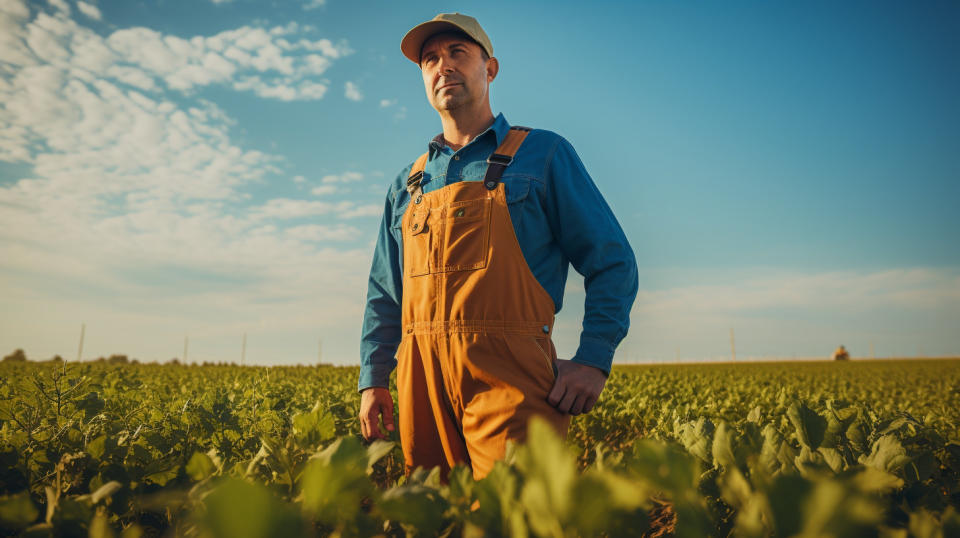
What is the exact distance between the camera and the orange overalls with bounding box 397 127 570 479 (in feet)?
6.97

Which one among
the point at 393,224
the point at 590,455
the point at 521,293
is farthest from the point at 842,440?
the point at 590,455

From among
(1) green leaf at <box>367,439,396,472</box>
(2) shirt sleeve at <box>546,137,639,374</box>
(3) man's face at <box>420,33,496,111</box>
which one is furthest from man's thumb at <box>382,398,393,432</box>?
(1) green leaf at <box>367,439,396,472</box>

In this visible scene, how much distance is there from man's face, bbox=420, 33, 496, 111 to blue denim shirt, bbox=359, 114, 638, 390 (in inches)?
8.6

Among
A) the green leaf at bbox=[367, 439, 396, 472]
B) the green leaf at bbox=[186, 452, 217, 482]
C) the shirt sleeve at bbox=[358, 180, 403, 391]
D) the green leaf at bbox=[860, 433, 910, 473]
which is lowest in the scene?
the green leaf at bbox=[860, 433, 910, 473]

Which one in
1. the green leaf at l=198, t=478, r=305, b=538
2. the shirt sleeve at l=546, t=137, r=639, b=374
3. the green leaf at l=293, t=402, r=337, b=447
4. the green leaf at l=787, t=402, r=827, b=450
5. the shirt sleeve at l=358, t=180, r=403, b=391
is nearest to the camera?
the green leaf at l=198, t=478, r=305, b=538

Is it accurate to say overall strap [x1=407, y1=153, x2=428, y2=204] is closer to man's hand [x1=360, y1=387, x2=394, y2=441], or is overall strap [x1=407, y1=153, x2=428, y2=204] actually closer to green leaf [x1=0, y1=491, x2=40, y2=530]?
man's hand [x1=360, y1=387, x2=394, y2=441]

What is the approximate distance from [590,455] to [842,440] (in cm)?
402

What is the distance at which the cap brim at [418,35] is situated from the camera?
277 cm

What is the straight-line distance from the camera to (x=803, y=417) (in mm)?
1270

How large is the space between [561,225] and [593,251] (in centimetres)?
20

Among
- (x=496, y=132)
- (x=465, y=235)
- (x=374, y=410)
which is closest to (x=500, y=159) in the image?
(x=496, y=132)

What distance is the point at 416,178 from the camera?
9.27 feet

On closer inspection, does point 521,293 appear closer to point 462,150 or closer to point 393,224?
point 462,150

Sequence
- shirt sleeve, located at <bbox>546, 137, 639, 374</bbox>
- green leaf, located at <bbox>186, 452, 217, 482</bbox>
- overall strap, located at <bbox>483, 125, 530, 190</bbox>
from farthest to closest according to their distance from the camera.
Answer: overall strap, located at <bbox>483, 125, 530, 190</bbox> → shirt sleeve, located at <bbox>546, 137, 639, 374</bbox> → green leaf, located at <bbox>186, 452, 217, 482</bbox>
